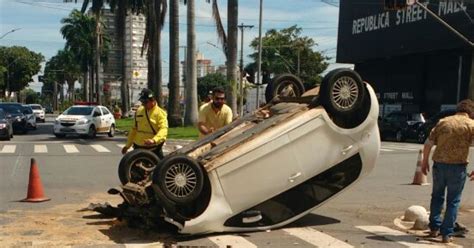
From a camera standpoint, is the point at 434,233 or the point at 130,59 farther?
the point at 130,59

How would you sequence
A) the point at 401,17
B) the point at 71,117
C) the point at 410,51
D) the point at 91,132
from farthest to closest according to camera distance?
1. the point at 401,17
2. the point at 410,51
3. the point at 91,132
4. the point at 71,117

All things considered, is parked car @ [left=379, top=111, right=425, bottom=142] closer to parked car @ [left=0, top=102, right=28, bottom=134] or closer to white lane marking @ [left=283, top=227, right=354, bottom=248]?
parked car @ [left=0, top=102, right=28, bottom=134]

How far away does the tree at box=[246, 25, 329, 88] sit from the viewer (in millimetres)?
88875

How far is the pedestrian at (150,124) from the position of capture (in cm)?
924

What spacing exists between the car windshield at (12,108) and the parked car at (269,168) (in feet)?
84.2

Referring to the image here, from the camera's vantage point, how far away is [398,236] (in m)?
7.84

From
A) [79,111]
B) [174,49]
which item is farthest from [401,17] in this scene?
[79,111]

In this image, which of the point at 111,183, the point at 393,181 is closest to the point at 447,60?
the point at 393,181

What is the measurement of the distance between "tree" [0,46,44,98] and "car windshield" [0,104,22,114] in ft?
218

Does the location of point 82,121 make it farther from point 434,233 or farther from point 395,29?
point 395,29

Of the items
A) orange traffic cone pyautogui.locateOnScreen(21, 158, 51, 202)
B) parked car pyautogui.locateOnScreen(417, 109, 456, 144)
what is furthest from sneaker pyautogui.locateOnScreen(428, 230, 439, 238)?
parked car pyautogui.locateOnScreen(417, 109, 456, 144)

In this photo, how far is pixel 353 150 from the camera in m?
7.92

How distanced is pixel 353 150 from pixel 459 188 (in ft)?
4.53

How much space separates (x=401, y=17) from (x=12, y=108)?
2711 centimetres
